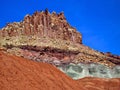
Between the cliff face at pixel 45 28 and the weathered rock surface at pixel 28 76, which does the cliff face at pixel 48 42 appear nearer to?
the cliff face at pixel 45 28

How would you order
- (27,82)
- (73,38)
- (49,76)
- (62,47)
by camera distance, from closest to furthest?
1. (27,82)
2. (49,76)
3. (62,47)
4. (73,38)

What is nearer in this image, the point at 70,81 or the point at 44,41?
the point at 70,81

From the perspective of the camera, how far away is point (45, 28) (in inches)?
4050

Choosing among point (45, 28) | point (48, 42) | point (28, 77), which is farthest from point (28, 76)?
point (45, 28)

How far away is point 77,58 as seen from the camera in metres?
82.5

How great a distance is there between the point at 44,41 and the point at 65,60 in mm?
13715

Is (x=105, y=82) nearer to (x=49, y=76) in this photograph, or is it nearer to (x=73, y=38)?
(x=49, y=76)

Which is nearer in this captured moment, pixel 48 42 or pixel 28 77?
pixel 28 77

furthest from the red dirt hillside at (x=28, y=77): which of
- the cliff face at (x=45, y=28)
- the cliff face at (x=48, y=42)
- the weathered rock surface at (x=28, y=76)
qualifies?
the cliff face at (x=45, y=28)

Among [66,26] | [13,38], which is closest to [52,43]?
[13,38]

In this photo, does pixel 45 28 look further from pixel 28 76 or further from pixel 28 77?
pixel 28 77

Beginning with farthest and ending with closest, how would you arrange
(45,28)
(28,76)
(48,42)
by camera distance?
(45,28), (48,42), (28,76)

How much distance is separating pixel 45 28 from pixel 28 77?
7965 cm

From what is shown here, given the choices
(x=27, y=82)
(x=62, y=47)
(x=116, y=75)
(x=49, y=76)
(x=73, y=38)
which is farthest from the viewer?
(x=73, y=38)
